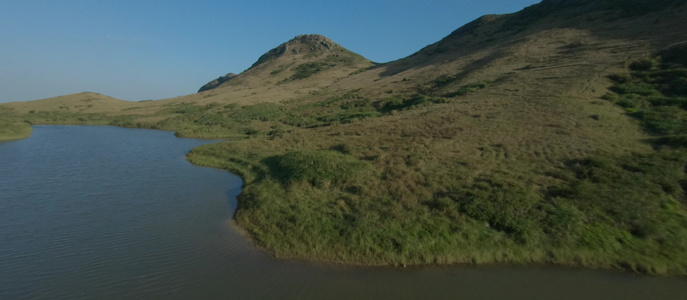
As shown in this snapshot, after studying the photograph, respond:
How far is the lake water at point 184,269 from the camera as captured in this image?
9.64 m

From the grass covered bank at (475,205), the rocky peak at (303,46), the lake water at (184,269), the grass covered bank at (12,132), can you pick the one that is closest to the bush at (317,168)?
the grass covered bank at (475,205)

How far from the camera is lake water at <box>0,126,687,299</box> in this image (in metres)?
9.64

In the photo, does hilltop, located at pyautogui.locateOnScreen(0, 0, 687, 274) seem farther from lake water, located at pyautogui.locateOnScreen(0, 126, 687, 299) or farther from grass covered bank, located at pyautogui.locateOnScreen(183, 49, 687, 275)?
lake water, located at pyautogui.locateOnScreen(0, 126, 687, 299)

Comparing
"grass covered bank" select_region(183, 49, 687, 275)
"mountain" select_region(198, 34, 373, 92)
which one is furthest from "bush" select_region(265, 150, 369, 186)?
"mountain" select_region(198, 34, 373, 92)

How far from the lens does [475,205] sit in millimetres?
14023

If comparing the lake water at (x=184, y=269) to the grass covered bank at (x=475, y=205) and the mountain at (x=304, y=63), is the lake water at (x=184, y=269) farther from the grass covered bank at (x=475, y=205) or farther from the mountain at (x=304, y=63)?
the mountain at (x=304, y=63)

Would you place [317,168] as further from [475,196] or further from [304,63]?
[304,63]

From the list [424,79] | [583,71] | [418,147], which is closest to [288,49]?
[424,79]

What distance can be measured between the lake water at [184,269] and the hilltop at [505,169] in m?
0.81

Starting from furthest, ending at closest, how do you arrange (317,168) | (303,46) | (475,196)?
(303,46) → (317,168) → (475,196)

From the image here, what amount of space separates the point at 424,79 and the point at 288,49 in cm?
11094

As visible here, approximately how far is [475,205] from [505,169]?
5.18m

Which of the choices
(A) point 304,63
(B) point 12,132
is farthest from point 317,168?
(A) point 304,63

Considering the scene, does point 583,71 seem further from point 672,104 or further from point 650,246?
point 650,246
